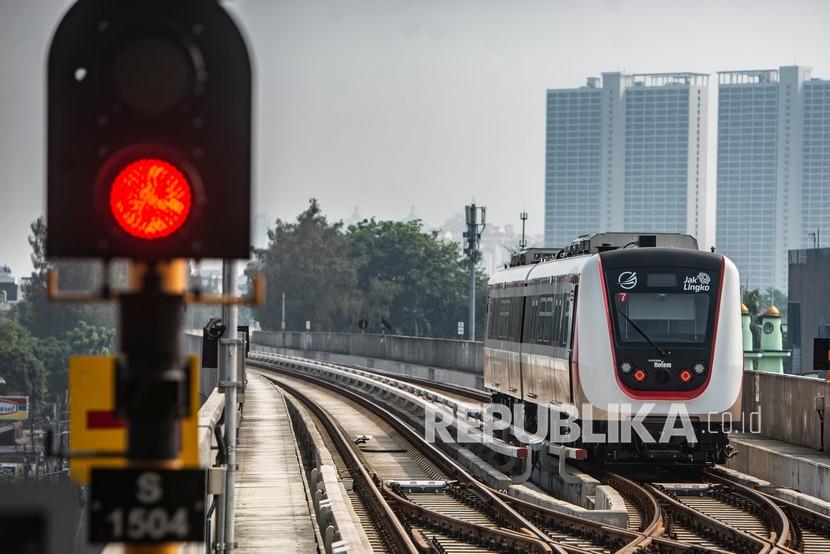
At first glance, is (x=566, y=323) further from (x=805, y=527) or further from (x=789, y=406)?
(x=805, y=527)

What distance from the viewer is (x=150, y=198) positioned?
13.9 ft

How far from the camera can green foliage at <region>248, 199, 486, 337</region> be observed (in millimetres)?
132250

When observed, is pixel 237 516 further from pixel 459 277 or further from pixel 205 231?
pixel 459 277

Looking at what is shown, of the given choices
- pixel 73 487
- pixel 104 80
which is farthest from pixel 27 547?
pixel 104 80

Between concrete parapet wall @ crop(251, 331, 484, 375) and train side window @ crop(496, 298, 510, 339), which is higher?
train side window @ crop(496, 298, 510, 339)

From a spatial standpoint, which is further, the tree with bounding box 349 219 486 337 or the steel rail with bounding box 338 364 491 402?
the tree with bounding box 349 219 486 337

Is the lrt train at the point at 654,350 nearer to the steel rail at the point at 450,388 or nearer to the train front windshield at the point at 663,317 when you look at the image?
the train front windshield at the point at 663,317

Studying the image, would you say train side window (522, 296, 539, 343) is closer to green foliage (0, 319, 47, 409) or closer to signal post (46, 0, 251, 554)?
signal post (46, 0, 251, 554)

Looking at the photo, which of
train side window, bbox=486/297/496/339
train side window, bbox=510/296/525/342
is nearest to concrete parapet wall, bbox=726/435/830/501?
train side window, bbox=510/296/525/342

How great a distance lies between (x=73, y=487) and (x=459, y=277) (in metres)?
134

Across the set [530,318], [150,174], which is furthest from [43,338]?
[150,174]

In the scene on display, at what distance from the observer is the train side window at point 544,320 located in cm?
2453

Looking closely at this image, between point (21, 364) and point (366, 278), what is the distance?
3997 cm

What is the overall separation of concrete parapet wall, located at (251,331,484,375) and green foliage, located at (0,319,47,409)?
1728cm
